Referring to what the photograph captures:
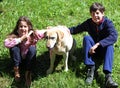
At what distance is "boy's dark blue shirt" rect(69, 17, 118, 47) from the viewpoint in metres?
5.89

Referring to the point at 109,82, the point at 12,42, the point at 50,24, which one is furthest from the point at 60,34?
the point at 50,24

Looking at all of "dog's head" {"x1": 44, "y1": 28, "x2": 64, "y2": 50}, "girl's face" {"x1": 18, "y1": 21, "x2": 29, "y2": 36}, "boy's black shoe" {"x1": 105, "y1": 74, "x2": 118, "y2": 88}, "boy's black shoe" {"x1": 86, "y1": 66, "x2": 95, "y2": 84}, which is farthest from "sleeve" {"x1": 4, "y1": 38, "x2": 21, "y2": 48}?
"boy's black shoe" {"x1": 105, "y1": 74, "x2": 118, "y2": 88}

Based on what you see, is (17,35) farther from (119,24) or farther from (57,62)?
(119,24)

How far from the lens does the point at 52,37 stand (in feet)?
18.0

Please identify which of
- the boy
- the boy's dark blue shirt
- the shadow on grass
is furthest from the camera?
the shadow on grass

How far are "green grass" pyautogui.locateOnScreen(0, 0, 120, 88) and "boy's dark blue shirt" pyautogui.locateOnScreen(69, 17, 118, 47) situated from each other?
58 centimetres

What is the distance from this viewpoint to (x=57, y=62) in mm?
6426

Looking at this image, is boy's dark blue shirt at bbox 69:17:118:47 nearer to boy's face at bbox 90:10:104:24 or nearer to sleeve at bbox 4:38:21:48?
boy's face at bbox 90:10:104:24

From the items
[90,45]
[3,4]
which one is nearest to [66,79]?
[90,45]

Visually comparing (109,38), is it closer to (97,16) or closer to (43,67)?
(97,16)

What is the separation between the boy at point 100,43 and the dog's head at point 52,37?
2.06ft

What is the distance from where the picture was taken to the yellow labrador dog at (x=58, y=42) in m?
5.52

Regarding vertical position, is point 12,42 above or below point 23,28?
below

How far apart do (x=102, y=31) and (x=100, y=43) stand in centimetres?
32
